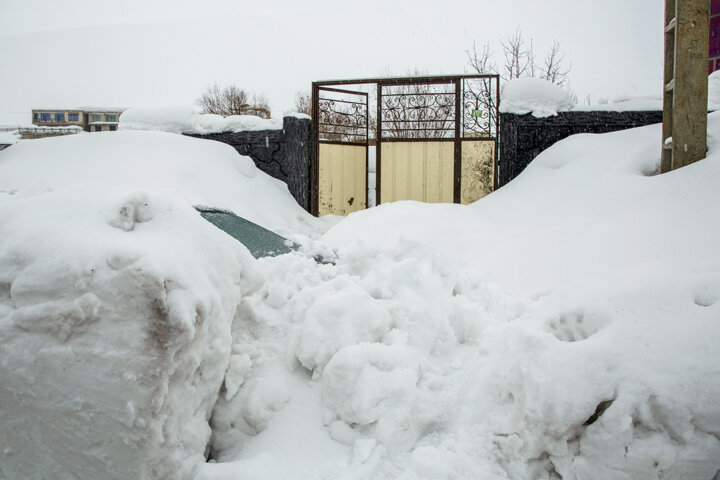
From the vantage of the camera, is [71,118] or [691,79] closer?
[691,79]

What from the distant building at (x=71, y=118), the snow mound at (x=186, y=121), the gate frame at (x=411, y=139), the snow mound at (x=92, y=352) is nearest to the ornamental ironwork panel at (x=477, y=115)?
the gate frame at (x=411, y=139)

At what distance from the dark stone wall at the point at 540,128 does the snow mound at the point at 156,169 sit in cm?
336

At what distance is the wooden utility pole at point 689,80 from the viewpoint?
394 cm

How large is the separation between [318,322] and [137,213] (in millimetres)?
891

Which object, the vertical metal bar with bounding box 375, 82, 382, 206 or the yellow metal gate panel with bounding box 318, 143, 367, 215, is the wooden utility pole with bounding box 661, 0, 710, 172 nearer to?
the vertical metal bar with bounding box 375, 82, 382, 206

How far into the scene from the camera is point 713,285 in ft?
6.04

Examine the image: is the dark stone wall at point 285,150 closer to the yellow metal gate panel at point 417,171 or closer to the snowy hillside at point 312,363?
the yellow metal gate panel at point 417,171

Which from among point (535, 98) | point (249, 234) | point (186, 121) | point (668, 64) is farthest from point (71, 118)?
point (668, 64)

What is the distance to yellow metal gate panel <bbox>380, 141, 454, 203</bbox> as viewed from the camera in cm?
808

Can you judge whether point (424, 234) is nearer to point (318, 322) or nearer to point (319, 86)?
point (318, 322)

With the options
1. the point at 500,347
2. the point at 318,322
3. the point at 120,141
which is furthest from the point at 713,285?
the point at 120,141

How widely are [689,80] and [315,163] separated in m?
5.59

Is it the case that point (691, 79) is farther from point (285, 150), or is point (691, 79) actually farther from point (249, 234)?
point (285, 150)

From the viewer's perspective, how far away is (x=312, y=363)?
2.08 metres
